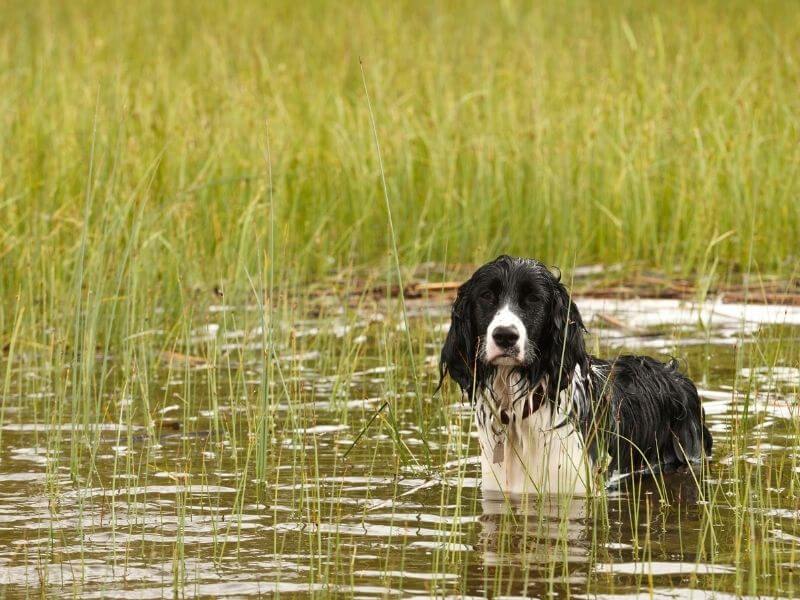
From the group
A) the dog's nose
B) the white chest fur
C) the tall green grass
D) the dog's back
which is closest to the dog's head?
the dog's nose

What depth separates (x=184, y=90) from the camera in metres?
13.0

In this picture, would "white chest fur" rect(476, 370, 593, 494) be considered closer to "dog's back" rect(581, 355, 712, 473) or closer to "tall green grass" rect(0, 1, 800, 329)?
"dog's back" rect(581, 355, 712, 473)

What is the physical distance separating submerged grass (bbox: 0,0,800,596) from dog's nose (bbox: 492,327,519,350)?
521mm

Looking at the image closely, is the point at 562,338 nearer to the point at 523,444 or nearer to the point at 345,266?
the point at 523,444

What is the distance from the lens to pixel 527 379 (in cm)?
597

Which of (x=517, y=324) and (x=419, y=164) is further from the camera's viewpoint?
(x=419, y=164)

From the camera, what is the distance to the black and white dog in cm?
585

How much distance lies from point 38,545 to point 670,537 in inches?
90.9

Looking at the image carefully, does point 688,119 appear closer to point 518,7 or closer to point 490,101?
point 490,101

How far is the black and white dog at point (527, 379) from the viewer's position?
5.85 meters

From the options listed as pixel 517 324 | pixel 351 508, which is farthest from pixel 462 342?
pixel 351 508

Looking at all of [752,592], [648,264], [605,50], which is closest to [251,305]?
[648,264]

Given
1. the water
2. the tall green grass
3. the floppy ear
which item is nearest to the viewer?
the water

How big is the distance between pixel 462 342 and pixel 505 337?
47 cm
